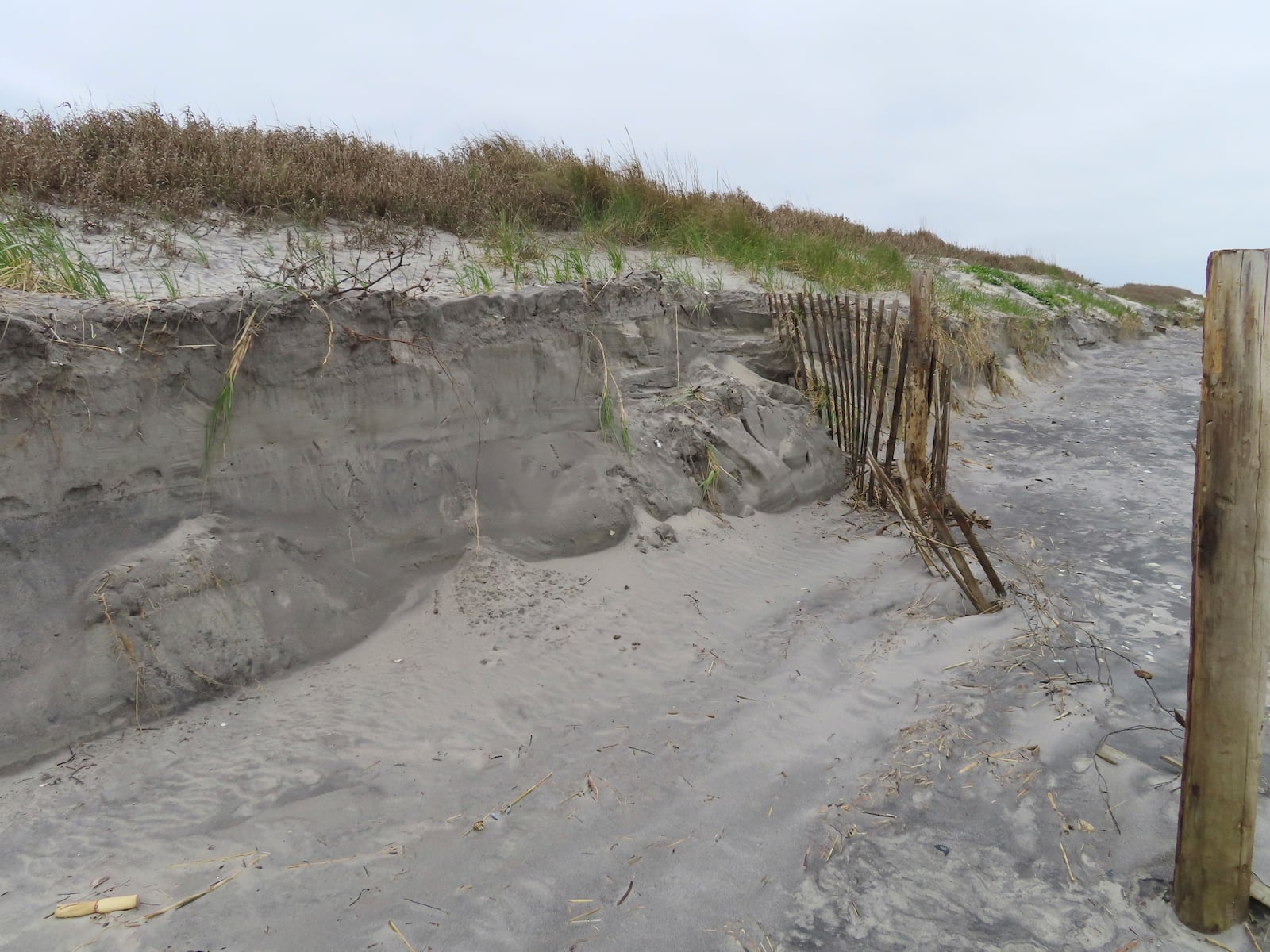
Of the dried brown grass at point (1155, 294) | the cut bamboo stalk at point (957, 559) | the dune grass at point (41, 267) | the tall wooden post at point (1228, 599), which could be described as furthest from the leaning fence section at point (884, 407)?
the dried brown grass at point (1155, 294)

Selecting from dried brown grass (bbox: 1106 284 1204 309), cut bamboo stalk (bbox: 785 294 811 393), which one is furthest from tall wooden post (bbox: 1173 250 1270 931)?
dried brown grass (bbox: 1106 284 1204 309)

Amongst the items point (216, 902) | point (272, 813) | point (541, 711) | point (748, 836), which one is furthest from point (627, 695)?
point (216, 902)

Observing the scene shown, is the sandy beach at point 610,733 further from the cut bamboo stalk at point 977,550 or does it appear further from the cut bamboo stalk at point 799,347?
the cut bamboo stalk at point 799,347

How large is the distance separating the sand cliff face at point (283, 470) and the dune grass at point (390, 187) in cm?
124

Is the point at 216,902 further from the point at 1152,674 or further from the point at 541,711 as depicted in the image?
the point at 1152,674

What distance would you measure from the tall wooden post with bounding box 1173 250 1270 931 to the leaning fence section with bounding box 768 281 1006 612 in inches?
73.3

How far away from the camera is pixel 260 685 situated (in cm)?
355

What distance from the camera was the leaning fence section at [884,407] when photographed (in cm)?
422

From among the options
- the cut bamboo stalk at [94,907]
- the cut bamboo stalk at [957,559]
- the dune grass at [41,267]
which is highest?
the dune grass at [41,267]

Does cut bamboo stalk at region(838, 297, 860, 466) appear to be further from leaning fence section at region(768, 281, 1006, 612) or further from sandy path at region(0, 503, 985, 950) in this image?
sandy path at region(0, 503, 985, 950)

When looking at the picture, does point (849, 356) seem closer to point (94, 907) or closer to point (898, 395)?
point (898, 395)

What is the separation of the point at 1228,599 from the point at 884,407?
172 inches

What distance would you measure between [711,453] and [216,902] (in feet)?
12.9

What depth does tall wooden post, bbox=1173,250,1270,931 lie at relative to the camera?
6.36 feet
